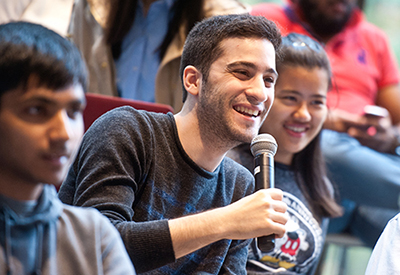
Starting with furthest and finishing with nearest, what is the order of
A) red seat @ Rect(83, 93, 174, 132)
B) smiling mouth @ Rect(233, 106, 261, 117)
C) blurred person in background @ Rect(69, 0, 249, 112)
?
1. blurred person in background @ Rect(69, 0, 249, 112)
2. red seat @ Rect(83, 93, 174, 132)
3. smiling mouth @ Rect(233, 106, 261, 117)

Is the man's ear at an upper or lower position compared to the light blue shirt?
upper

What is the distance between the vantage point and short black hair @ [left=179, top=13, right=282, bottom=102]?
1.29 metres

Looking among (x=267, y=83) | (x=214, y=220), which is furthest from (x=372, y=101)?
(x=214, y=220)

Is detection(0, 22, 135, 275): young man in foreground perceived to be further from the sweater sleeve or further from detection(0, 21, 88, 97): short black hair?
the sweater sleeve

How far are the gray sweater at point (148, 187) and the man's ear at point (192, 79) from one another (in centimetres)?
9

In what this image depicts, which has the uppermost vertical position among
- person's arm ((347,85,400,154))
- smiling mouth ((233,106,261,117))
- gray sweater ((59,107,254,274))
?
smiling mouth ((233,106,261,117))

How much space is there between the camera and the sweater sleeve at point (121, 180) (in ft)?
3.37

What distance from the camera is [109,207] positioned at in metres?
1.06

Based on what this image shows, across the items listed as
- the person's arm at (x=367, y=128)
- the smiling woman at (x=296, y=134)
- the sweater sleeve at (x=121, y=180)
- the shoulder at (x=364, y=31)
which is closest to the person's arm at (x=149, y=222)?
the sweater sleeve at (x=121, y=180)

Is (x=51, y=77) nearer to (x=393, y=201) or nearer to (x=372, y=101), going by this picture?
(x=393, y=201)

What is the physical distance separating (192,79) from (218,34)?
14cm

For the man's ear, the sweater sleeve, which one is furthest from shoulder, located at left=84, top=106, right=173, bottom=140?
the man's ear

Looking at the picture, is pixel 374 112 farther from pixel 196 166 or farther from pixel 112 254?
pixel 112 254

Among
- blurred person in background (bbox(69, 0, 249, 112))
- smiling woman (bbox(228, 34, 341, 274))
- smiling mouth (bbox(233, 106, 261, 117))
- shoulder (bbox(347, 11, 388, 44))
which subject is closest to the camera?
smiling mouth (bbox(233, 106, 261, 117))
